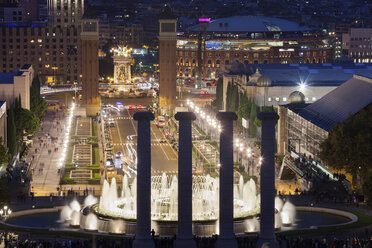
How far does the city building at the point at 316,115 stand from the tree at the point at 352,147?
233 inches

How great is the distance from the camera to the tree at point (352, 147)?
289 ft

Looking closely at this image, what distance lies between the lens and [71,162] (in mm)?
113000

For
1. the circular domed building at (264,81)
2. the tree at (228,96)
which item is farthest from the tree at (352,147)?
the tree at (228,96)

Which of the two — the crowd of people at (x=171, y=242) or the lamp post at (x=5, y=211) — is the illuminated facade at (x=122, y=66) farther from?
the crowd of people at (x=171, y=242)

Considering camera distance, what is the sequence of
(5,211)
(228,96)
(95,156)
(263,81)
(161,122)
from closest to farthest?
(5,211), (95,156), (263,81), (161,122), (228,96)

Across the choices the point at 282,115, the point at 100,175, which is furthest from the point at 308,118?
the point at 100,175

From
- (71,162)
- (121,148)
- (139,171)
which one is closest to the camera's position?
(139,171)

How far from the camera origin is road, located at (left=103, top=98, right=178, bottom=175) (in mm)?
110875

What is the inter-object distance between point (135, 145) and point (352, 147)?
4136 cm

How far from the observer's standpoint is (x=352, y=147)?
89.0 meters

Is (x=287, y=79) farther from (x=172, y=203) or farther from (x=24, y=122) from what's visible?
(x=172, y=203)

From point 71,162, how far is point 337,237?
149 ft

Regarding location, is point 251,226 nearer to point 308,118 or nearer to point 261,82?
point 308,118

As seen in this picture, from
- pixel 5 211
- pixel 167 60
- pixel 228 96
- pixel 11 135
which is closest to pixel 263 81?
pixel 228 96
